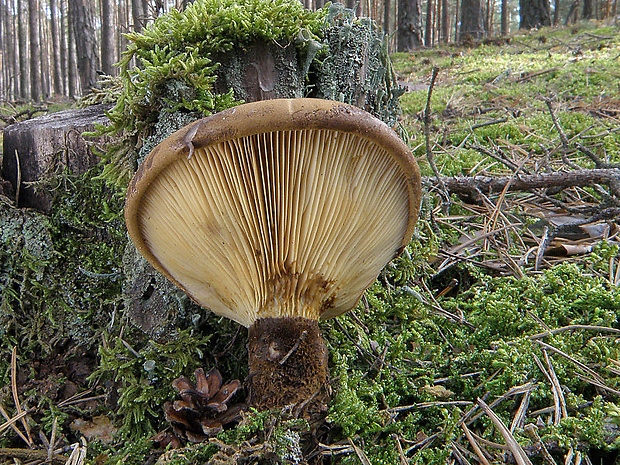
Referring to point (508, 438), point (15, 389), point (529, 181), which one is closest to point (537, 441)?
point (508, 438)

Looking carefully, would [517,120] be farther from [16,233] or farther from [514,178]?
[16,233]

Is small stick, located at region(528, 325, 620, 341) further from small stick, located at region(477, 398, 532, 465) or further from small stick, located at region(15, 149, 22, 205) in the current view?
small stick, located at region(15, 149, 22, 205)

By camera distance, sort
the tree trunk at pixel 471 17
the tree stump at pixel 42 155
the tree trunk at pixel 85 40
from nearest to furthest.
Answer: the tree stump at pixel 42 155 < the tree trunk at pixel 85 40 < the tree trunk at pixel 471 17

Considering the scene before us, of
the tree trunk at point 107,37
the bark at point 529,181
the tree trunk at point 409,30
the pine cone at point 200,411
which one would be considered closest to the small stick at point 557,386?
the pine cone at point 200,411

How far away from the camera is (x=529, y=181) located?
2.69 m

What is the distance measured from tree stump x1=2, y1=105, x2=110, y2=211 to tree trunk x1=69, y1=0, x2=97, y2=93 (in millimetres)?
7937

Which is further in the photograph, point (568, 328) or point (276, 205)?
point (568, 328)

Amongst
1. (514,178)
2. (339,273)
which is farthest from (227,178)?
(514,178)

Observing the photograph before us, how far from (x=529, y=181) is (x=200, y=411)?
228 centimetres

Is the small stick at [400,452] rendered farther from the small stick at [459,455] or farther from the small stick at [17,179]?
the small stick at [17,179]

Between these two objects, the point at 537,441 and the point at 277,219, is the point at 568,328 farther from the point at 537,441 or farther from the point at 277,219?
the point at 277,219

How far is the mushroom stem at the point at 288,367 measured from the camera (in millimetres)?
1479

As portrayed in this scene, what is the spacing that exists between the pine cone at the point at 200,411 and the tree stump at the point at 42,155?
1.17 metres

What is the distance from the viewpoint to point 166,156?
1.24m
